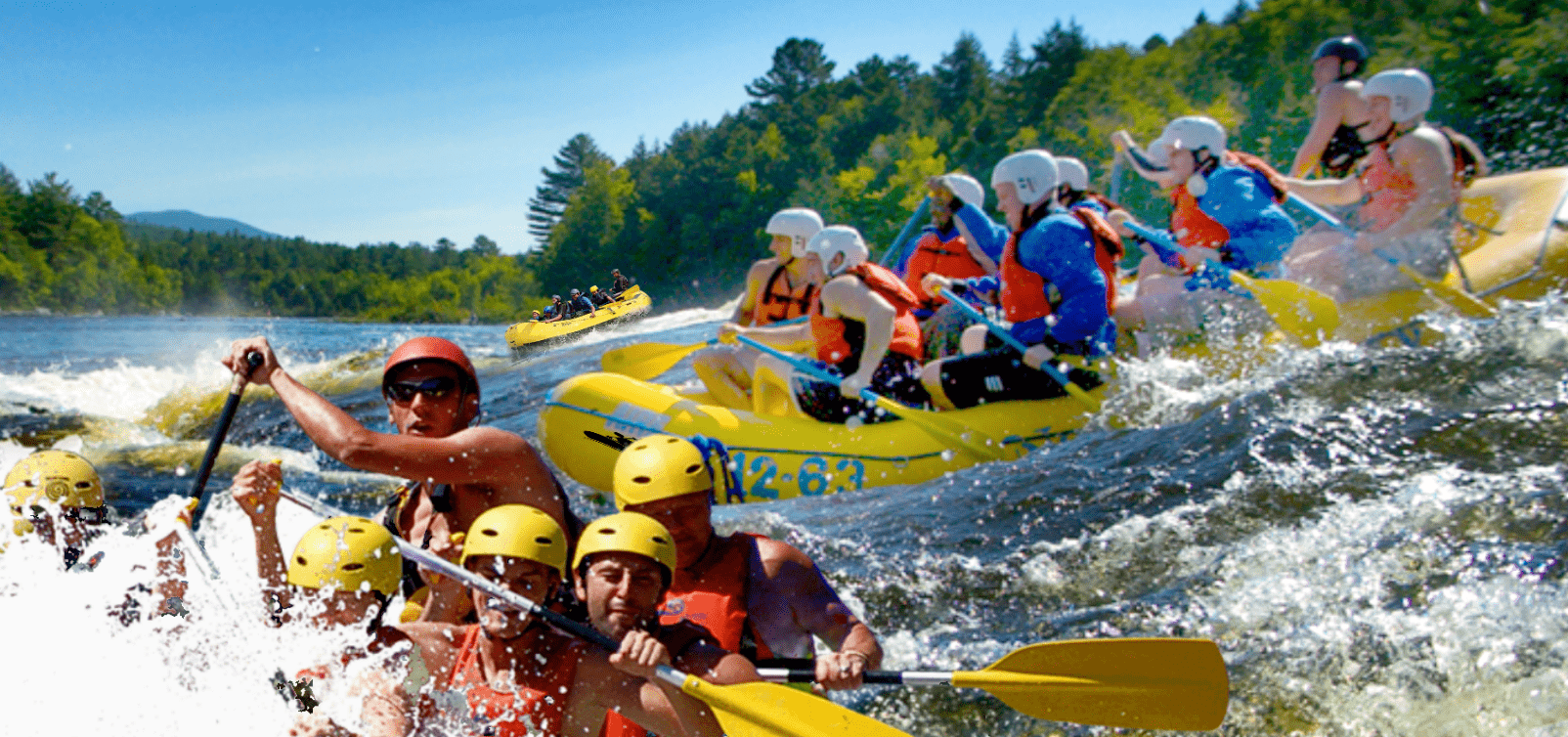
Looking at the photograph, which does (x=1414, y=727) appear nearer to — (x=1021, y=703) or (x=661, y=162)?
(x=1021, y=703)

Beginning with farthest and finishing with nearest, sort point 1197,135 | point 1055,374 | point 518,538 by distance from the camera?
point 1197,135, point 1055,374, point 518,538

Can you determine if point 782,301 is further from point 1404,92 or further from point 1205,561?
point 1404,92

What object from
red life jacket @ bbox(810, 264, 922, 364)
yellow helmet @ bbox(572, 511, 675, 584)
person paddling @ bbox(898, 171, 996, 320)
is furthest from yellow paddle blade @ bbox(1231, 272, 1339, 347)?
yellow helmet @ bbox(572, 511, 675, 584)

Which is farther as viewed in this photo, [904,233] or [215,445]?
[904,233]

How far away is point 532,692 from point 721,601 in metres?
0.52

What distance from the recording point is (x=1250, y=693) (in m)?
3.50

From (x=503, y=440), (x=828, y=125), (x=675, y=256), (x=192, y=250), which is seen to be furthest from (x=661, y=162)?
(x=828, y=125)

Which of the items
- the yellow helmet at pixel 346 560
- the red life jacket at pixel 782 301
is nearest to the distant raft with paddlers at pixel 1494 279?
the red life jacket at pixel 782 301

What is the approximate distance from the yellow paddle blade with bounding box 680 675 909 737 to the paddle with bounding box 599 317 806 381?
6277mm

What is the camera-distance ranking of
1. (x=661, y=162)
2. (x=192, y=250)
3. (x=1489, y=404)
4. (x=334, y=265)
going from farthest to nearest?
(x=192, y=250)
(x=334, y=265)
(x=661, y=162)
(x=1489, y=404)

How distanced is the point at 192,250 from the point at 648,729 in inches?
1455

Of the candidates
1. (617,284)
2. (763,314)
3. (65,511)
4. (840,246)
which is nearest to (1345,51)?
(840,246)

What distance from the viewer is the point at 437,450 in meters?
2.63

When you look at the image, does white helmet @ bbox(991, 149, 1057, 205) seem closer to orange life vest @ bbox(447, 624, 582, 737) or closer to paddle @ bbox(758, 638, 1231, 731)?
paddle @ bbox(758, 638, 1231, 731)
